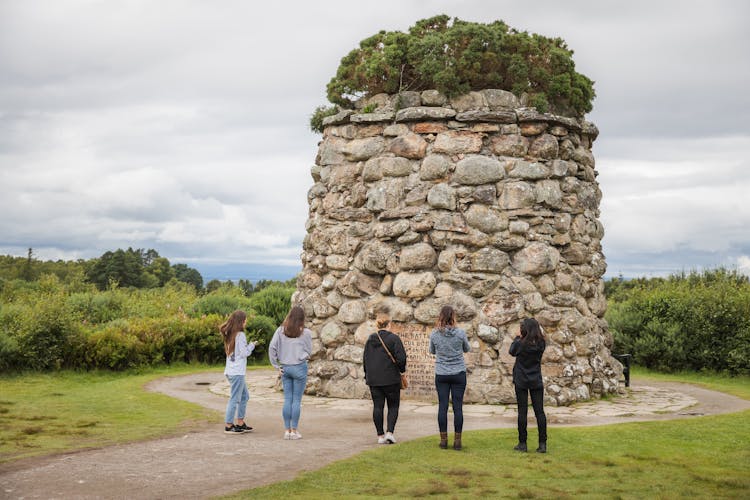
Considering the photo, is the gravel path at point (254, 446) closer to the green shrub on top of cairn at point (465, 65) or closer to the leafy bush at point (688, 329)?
the leafy bush at point (688, 329)

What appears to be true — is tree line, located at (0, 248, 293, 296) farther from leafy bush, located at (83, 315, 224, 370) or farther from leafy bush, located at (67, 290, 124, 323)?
leafy bush, located at (83, 315, 224, 370)

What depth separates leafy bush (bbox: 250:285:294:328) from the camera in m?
21.3

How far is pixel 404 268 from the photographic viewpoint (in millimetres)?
11820

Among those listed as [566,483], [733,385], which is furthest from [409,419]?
[733,385]

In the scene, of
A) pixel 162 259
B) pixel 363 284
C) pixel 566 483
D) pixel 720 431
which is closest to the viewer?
pixel 566 483

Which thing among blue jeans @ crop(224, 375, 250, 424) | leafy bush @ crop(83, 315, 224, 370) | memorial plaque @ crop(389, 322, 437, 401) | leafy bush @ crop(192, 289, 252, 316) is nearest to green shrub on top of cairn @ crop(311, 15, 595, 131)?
memorial plaque @ crop(389, 322, 437, 401)

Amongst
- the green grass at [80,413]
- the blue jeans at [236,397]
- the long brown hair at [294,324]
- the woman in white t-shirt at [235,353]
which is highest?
the long brown hair at [294,324]

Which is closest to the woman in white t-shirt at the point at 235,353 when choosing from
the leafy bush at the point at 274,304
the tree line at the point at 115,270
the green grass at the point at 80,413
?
the green grass at the point at 80,413

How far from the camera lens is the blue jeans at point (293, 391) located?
28.2 feet

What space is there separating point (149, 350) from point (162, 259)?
33.6 metres

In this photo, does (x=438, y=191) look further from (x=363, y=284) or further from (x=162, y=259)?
(x=162, y=259)

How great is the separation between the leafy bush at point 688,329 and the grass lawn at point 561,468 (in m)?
7.93

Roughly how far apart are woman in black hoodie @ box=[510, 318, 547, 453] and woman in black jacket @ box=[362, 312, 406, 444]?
1353 mm

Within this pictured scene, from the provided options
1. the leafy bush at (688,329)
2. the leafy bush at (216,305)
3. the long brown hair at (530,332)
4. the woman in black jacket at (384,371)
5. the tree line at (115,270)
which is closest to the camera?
the long brown hair at (530,332)
